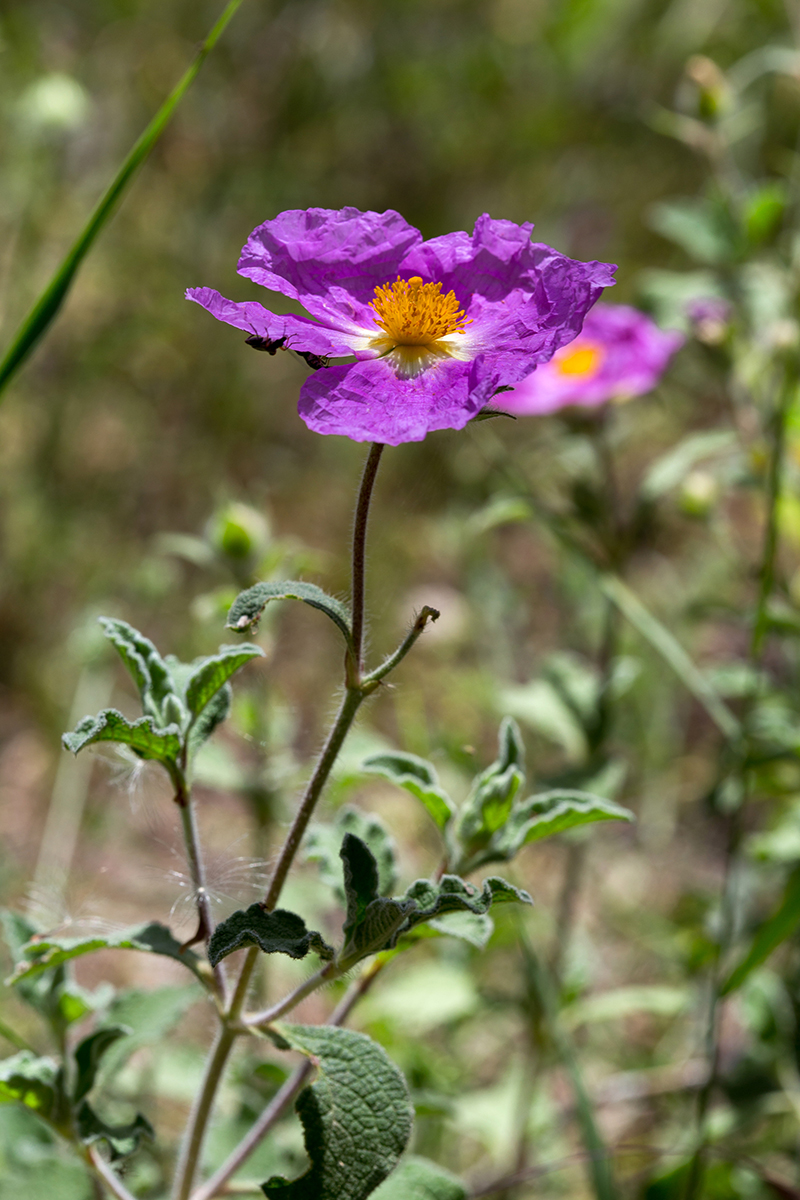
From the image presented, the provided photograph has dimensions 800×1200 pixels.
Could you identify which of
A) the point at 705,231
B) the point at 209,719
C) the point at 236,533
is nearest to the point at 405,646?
the point at 209,719

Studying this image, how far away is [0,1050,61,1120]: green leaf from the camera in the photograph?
115 cm

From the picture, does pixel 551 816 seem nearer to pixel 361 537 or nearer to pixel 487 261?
pixel 361 537

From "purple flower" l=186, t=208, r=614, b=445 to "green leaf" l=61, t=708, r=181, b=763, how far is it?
0.33 m

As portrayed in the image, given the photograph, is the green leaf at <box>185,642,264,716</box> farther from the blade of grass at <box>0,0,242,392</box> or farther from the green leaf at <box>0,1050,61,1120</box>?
the blade of grass at <box>0,0,242,392</box>

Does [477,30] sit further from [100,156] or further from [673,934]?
[673,934]

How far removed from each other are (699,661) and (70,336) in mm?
2522

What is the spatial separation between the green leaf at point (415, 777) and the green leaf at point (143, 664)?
0.25 metres

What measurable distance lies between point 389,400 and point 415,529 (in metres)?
2.97

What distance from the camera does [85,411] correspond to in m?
4.00

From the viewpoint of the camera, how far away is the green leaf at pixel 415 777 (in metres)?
1.24

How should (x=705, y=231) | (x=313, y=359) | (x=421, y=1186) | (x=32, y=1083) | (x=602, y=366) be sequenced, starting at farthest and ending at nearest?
1. (x=705, y=231)
2. (x=602, y=366)
3. (x=421, y=1186)
4. (x=32, y=1083)
5. (x=313, y=359)

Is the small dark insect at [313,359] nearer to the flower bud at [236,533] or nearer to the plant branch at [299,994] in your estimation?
the plant branch at [299,994]

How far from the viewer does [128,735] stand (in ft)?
3.45

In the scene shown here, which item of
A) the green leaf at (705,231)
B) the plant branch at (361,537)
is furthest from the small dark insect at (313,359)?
the green leaf at (705,231)
